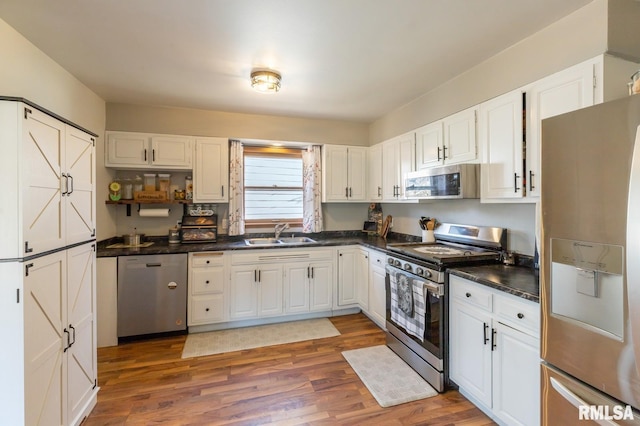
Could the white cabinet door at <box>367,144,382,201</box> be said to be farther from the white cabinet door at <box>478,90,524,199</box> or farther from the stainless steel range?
the white cabinet door at <box>478,90,524,199</box>

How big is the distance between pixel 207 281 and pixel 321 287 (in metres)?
1.35

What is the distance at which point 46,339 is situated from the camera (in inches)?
62.7

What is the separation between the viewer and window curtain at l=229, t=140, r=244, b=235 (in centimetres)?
376

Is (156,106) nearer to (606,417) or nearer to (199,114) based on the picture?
(199,114)

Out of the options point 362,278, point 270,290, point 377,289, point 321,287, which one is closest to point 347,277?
point 362,278

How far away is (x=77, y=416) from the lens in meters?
1.88

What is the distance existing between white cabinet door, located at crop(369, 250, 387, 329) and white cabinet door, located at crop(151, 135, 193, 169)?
250 cm

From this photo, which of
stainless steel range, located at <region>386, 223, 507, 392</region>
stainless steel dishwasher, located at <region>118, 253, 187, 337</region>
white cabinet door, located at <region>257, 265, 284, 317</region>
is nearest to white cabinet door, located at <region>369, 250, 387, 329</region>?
stainless steel range, located at <region>386, 223, 507, 392</region>

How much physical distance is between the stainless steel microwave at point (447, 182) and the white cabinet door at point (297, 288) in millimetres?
1588

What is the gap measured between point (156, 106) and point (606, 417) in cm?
446

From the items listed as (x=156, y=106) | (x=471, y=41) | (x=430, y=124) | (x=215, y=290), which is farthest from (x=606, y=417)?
(x=156, y=106)

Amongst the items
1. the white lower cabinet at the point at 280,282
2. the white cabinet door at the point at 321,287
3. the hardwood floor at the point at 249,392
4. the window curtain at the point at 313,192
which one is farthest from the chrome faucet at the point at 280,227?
the hardwood floor at the point at 249,392

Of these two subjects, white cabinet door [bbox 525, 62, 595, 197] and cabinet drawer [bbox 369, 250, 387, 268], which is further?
cabinet drawer [bbox 369, 250, 387, 268]

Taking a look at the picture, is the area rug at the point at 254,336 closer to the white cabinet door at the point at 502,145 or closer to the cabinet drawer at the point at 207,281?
the cabinet drawer at the point at 207,281
